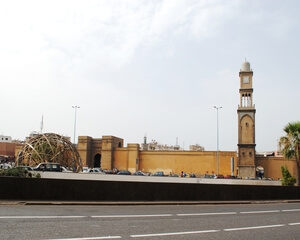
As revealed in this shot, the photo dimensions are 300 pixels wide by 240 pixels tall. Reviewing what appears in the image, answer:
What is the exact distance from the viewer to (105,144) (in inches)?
2950

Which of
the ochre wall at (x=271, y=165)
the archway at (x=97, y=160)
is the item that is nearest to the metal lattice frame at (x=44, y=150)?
the archway at (x=97, y=160)

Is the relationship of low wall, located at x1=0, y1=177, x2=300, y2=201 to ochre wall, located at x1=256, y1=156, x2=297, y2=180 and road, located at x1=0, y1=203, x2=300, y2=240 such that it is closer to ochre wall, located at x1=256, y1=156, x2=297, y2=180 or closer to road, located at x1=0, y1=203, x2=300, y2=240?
road, located at x1=0, y1=203, x2=300, y2=240

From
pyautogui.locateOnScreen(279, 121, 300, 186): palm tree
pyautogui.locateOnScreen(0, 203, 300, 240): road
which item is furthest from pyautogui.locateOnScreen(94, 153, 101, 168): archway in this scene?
pyautogui.locateOnScreen(0, 203, 300, 240): road

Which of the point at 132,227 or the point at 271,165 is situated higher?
the point at 271,165

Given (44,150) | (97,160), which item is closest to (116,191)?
(44,150)

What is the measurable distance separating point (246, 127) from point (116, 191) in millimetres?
54072

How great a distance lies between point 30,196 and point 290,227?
32.7ft

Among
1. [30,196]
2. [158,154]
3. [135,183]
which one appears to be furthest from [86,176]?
[158,154]

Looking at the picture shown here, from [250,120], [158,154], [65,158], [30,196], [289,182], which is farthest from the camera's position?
[158,154]

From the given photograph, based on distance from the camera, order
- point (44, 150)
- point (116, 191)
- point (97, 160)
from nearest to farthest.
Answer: point (116, 191) < point (44, 150) < point (97, 160)

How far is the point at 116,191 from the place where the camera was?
54.6 feet

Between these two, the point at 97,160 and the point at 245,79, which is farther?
the point at 97,160

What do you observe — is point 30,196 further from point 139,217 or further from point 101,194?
point 139,217

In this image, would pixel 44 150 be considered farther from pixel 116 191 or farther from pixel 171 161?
pixel 171 161
